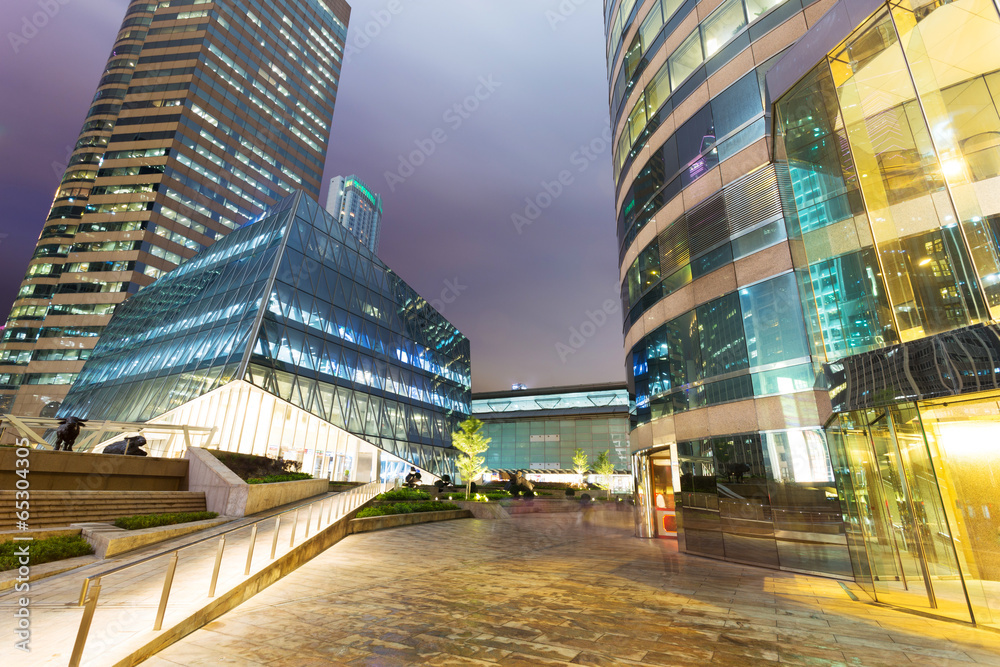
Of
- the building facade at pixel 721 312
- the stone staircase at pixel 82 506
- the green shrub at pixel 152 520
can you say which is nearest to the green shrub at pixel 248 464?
the stone staircase at pixel 82 506

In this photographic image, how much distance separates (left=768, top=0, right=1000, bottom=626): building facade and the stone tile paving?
1.24m

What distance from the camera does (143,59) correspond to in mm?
81188

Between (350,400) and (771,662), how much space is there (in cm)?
3386

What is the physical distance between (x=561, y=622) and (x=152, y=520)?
38.1 feet

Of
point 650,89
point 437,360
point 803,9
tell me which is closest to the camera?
point 803,9

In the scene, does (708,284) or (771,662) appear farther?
(708,284)

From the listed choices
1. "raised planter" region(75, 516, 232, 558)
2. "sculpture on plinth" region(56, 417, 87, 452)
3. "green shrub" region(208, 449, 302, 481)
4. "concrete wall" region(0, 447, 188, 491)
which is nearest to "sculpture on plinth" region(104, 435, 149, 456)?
"concrete wall" region(0, 447, 188, 491)

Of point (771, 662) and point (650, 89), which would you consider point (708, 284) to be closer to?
point (650, 89)

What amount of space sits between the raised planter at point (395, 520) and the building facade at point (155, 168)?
64.4 metres

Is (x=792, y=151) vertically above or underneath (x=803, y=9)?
underneath

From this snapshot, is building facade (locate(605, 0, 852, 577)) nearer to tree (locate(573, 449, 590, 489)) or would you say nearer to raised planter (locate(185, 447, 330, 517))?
raised planter (locate(185, 447, 330, 517))

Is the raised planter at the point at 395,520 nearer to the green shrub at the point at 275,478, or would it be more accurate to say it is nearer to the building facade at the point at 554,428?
the green shrub at the point at 275,478

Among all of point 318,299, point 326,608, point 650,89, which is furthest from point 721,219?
point 318,299

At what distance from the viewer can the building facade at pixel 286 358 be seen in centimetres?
2809
